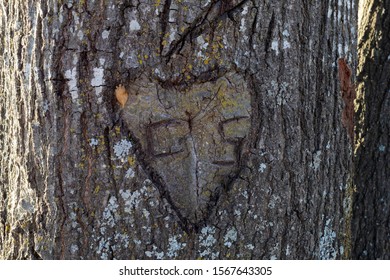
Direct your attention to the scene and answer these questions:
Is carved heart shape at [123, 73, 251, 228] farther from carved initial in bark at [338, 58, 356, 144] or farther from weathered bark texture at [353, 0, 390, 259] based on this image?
weathered bark texture at [353, 0, 390, 259]

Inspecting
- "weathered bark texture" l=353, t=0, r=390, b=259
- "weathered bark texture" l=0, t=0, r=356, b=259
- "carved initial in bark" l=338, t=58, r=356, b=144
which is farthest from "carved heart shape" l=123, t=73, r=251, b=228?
"weathered bark texture" l=353, t=0, r=390, b=259

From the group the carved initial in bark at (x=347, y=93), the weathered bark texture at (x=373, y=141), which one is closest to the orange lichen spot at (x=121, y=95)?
the carved initial in bark at (x=347, y=93)

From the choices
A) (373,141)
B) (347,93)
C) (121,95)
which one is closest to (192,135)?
(121,95)

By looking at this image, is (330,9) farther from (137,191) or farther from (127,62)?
(137,191)

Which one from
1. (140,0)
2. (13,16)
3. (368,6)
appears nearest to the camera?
(140,0)

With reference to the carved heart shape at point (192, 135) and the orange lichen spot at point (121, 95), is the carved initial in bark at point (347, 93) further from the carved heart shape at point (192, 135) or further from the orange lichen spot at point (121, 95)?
the orange lichen spot at point (121, 95)

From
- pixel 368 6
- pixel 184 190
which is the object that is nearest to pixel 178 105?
pixel 184 190
